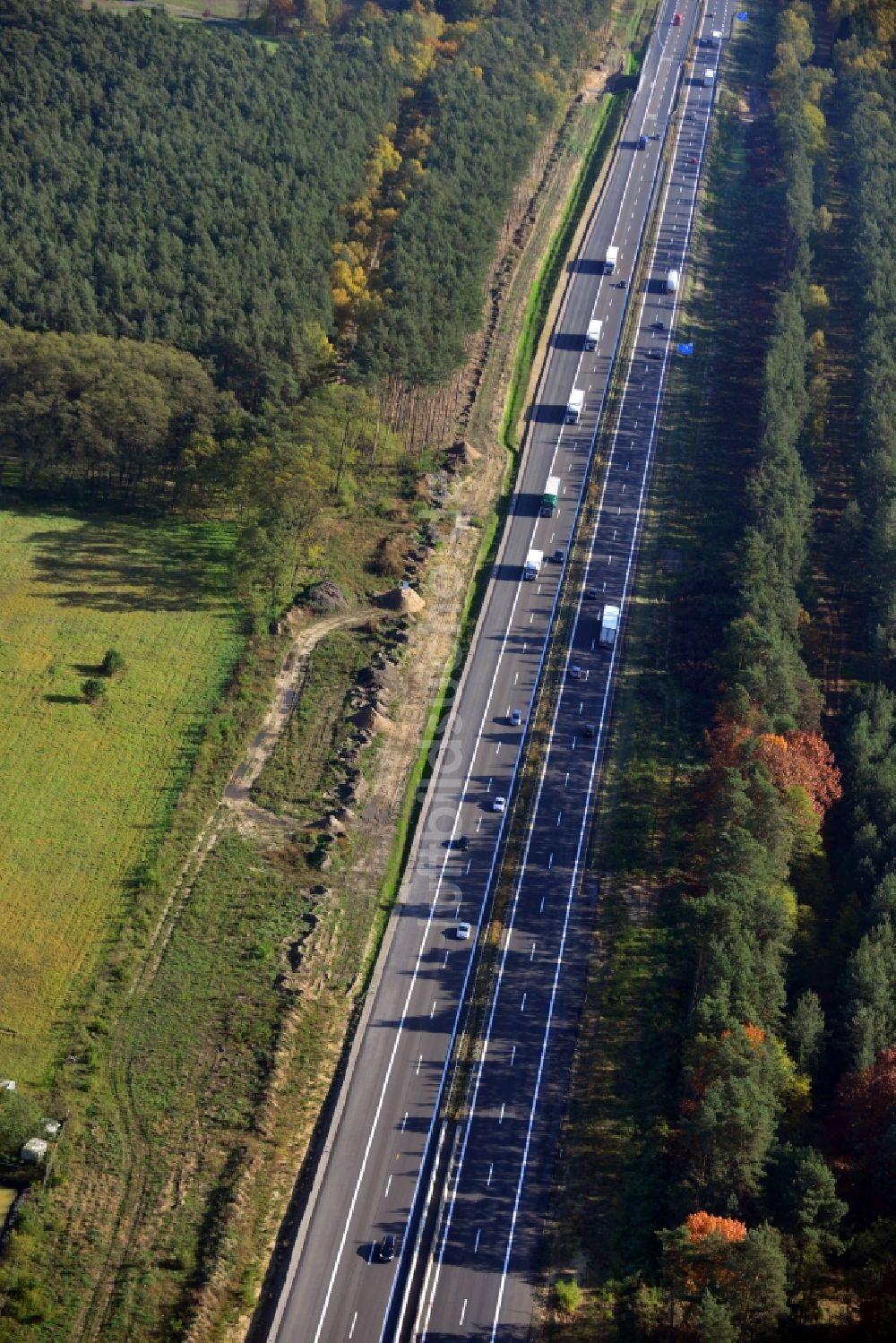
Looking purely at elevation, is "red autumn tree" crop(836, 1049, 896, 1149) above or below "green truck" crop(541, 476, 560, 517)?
below

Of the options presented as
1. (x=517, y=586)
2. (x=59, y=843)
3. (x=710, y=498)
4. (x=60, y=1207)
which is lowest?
(x=60, y=1207)

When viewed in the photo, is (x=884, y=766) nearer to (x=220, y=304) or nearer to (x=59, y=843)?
(x=59, y=843)

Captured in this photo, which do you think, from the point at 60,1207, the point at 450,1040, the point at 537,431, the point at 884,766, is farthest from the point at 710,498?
the point at 60,1207

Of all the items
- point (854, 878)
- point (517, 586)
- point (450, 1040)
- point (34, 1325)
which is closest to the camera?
point (34, 1325)

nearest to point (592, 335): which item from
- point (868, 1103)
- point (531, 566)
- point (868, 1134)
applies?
point (531, 566)

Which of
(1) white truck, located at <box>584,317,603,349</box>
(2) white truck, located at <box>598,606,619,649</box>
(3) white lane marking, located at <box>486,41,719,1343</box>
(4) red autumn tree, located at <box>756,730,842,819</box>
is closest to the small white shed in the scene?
(3) white lane marking, located at <box>486,41,719,1343</box>

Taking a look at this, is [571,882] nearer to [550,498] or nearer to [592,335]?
[550,498]

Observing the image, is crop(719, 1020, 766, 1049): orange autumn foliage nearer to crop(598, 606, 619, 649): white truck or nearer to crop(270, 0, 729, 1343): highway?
crop(270, 0, 729, 1343): highway
